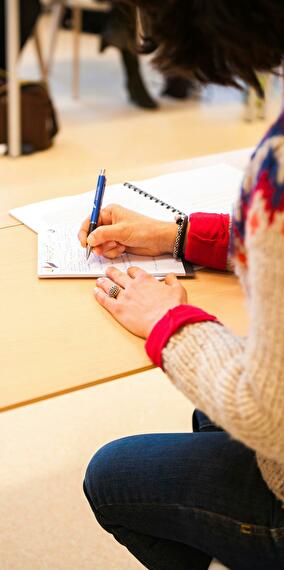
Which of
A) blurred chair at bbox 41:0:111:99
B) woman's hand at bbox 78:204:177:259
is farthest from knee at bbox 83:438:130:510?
blurred chair at bbox 41:0:111:99

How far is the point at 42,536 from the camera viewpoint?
62.1 inches

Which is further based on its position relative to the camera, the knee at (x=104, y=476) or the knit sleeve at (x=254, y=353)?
the knee at (x=104, y=476)

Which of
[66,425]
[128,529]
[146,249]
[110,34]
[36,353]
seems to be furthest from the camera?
[110,34]

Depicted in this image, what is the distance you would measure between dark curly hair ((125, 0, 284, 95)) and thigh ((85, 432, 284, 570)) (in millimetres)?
464

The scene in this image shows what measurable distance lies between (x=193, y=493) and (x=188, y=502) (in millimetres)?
13

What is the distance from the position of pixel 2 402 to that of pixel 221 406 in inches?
9.2

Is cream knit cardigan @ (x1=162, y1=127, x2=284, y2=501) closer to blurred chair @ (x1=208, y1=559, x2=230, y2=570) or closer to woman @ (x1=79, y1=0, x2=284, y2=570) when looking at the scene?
woman @ (x1=79, y1=0, x2=284, y2=570)

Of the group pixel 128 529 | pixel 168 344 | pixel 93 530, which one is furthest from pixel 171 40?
pixel 93 530

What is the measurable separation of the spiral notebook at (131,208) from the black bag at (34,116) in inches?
81.4

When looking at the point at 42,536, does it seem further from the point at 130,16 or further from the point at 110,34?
the point at 110,34

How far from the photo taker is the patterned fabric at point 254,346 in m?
0.72

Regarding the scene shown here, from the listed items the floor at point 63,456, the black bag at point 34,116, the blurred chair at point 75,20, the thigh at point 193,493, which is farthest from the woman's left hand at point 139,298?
the blurred chair at point 75,20

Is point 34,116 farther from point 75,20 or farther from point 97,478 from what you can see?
point 97,478

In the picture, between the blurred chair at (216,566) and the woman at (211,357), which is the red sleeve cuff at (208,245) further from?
the blurred chair at (216,566)
